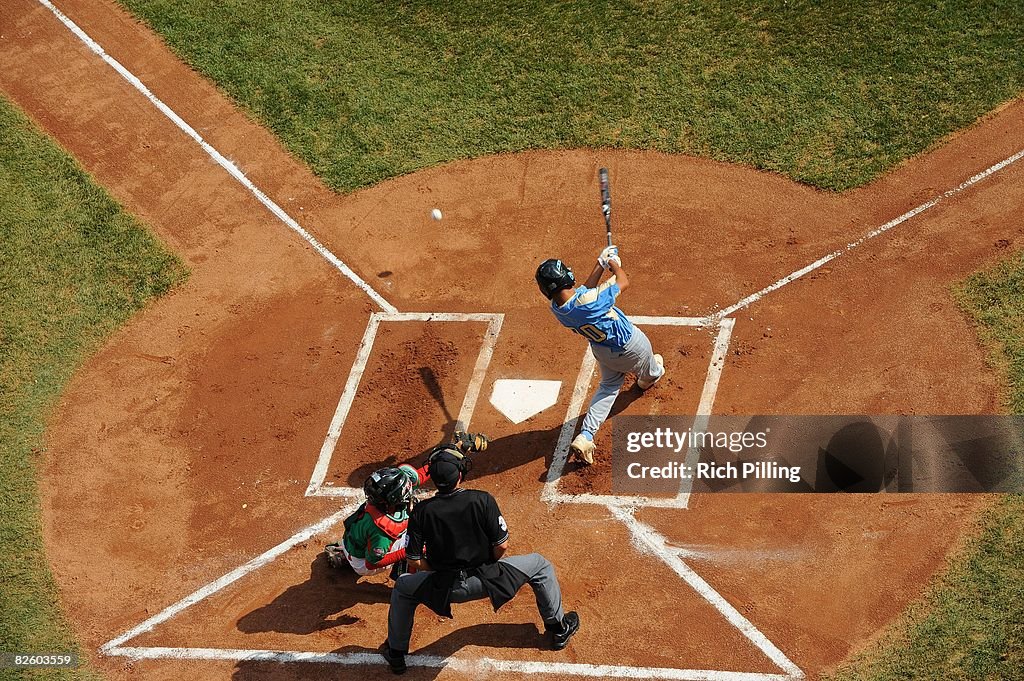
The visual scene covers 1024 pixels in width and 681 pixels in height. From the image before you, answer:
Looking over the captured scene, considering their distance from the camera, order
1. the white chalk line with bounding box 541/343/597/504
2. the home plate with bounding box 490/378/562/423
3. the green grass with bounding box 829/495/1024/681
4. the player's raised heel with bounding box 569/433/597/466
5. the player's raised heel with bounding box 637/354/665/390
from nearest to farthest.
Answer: the green grass with bounding box 829/495/1024/681, the player's raised heel with bounding box 569/433/597/466, the white chalk line with bounding box 541/343/597/504, the player's raised heel with bounding box 637/354/665/390, the home plate with bounding box 490/378/562/423

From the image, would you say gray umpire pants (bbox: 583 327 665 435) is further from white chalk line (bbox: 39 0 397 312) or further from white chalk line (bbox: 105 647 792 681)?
white chalk line (bbox: 39 0 397 312)

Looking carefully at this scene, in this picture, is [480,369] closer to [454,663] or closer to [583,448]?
[583,448]

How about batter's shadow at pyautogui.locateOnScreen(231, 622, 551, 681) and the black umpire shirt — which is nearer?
the black umpire shirt

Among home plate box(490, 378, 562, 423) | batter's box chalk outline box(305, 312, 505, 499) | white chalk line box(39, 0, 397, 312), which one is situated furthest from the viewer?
white chalk line box(39, 0, 397, 312)

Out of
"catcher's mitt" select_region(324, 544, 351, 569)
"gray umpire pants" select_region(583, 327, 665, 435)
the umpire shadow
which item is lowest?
the umpire shadow

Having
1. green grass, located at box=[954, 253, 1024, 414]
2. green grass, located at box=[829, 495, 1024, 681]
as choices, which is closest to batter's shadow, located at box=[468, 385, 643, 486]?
green grass, located at box=[829, 495, 1024, 681]

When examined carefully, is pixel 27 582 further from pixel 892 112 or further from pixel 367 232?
pixel 892 112

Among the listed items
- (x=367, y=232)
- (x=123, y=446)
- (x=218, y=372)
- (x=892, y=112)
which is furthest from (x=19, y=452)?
(x=892, y=112)

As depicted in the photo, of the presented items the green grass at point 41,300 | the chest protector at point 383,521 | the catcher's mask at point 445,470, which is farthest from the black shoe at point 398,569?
the green grass at point 41,300
